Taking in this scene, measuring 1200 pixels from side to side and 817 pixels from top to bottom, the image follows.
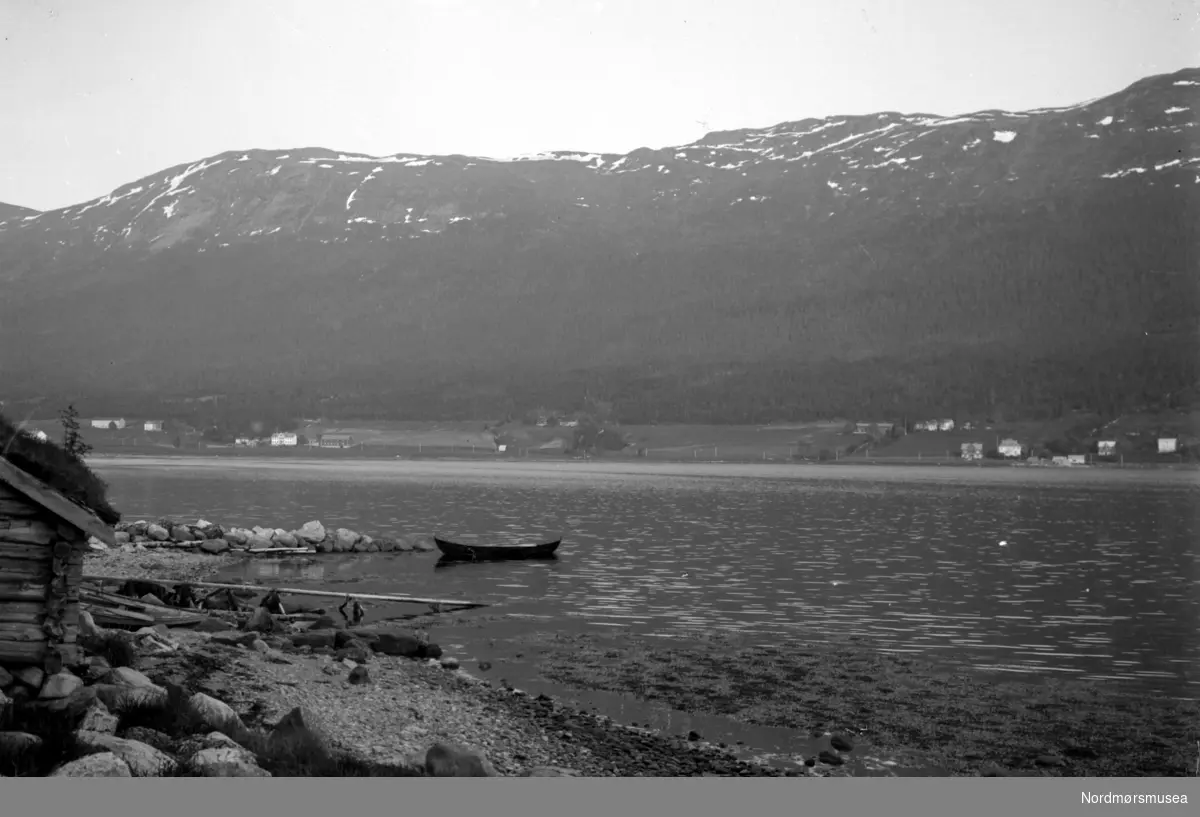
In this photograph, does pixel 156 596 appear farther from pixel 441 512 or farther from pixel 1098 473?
pixel 1098 473

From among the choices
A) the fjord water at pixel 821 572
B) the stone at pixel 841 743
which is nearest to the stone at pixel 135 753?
the fjord water at pixel 821 572

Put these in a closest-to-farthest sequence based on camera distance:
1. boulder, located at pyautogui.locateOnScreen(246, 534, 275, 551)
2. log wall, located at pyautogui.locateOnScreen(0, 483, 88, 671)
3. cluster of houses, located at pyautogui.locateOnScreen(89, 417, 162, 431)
Result: log wall, located at pyautogui.locateOnScreen(0, 483, 88, 671)
boulder, located at pyautogui.locateOnScreen(246, 534, 275, 551)
cluster of houses, located at pyautogui.locateOnScreen(89, 417, 162, 431)

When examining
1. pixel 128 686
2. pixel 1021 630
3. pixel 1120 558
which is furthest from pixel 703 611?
pixel 1120 558

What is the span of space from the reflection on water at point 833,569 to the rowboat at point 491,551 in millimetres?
1322

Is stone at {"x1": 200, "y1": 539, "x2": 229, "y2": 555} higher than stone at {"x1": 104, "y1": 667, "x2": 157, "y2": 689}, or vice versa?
stone at {"x1": 104, "y1": 667, "x2": 157, "y2": 689}

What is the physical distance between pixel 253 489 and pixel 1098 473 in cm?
14175

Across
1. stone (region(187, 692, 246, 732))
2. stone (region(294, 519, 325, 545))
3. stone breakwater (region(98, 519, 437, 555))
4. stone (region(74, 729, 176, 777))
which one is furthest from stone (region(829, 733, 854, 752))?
stone (region(294, 519, 325, 545))

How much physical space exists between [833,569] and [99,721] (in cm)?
3649

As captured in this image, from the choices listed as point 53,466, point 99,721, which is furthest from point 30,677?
Result: point 53,466

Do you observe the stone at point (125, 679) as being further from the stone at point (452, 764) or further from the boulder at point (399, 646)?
the boulder at point (399, 646)

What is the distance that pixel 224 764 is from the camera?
10.4m

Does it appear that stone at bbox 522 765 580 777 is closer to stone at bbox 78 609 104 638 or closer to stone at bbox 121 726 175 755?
stone at bbox 121 726 175 755

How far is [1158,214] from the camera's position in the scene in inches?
6491

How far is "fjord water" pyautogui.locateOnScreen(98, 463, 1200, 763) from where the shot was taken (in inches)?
1046
